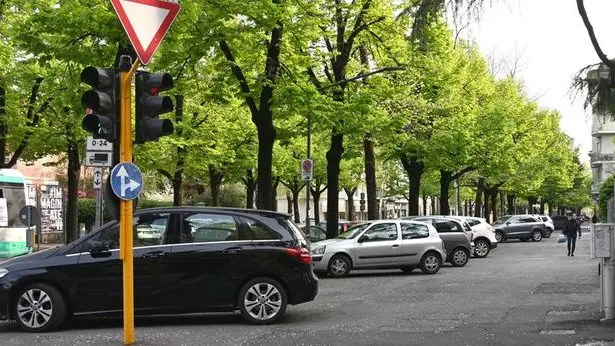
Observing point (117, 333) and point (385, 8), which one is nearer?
point (117, 333)

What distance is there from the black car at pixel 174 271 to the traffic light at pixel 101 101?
228 centimetres

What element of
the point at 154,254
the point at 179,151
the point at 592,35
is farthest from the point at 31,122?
the point at 592,35

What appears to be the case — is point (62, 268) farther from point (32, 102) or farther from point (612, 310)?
point (32, 102)

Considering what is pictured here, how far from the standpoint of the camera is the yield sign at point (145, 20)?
810 centimetres

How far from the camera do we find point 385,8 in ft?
79.7

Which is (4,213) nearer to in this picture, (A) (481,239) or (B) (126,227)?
(B) (126,227)

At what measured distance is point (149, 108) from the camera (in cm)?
860

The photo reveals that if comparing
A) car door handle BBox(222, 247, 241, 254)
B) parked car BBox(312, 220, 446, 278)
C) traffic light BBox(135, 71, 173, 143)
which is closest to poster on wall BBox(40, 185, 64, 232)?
parked car BBox(312, 220, 446, 278)

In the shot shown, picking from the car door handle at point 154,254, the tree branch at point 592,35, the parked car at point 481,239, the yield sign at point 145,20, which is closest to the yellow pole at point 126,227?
the yield sign at point 145,20

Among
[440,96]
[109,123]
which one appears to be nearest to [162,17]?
[109,123]

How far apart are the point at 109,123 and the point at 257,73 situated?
13207 millimetres

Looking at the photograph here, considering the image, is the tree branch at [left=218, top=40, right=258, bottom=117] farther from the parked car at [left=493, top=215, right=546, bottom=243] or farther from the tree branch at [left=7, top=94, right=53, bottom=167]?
the parked car at [left=493, top=215, right=546, bottom=243]

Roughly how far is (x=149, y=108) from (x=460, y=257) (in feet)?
53.0

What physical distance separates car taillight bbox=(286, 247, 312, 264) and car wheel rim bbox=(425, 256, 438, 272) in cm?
947
